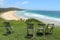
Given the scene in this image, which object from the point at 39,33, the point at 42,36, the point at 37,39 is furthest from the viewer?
the point at 39,33

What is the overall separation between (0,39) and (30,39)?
1904 mm

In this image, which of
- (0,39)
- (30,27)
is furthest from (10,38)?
(30,27)

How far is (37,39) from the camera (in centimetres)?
1145

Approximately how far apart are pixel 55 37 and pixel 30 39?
178 centimetres

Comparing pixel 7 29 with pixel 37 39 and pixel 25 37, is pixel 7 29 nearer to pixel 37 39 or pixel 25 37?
pixel 25 37

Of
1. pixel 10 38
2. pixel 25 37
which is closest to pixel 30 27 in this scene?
pixel 25 37

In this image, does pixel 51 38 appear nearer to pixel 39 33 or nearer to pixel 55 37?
pixel 55 37

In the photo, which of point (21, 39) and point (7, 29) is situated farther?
point (7, 29)

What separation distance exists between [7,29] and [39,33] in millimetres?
2538

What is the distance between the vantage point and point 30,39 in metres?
11.5

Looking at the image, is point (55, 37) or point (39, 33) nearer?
point (55, 37)

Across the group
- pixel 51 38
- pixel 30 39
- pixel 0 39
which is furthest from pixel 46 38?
pixel 0 39

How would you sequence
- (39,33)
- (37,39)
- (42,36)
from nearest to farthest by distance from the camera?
(37,39)
(42,36)
(39,33)

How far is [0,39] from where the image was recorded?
11508 mm
